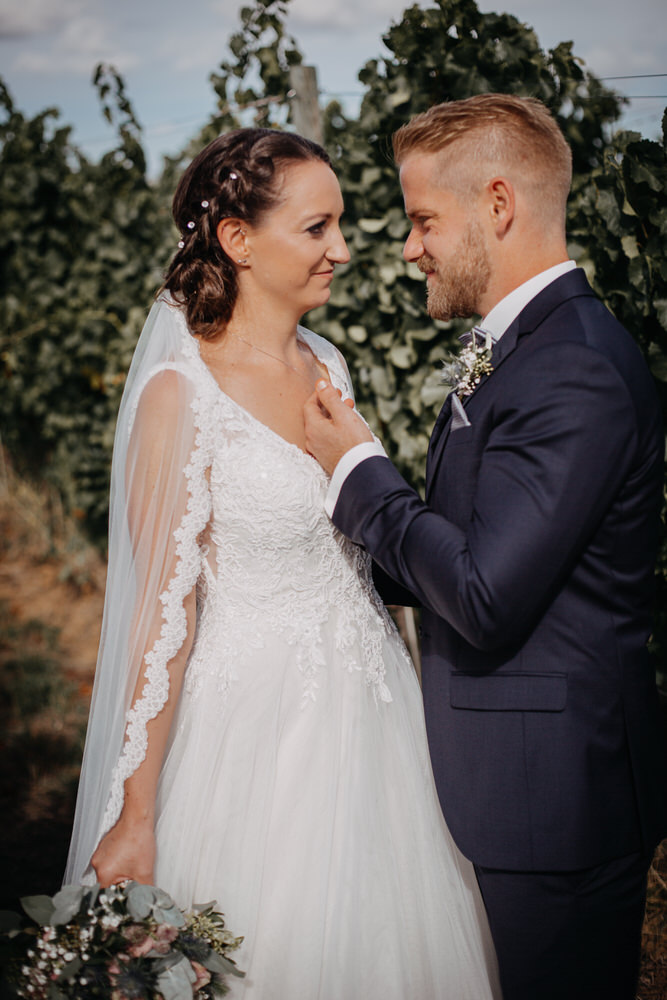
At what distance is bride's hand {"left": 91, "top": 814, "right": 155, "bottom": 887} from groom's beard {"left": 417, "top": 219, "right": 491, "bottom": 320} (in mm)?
1360

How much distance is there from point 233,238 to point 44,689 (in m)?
3.73

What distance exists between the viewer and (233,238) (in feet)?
6.99

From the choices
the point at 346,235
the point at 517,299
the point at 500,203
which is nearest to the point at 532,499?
the point at 517,299

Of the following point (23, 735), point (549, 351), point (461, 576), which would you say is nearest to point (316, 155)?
point (549, 351)

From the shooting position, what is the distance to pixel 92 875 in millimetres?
1811

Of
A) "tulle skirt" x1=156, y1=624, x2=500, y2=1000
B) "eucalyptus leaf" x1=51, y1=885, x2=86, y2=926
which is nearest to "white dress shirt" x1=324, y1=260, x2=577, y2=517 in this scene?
"tulle skirt" x1=156, y1=624, x2=500, y2=1000

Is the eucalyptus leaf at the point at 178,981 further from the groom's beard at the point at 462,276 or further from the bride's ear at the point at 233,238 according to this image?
the bride's ear at the point at 233,238

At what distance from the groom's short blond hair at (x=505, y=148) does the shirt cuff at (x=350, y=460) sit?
1.93 ft

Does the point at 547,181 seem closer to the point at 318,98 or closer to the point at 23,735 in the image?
the point at 318,98

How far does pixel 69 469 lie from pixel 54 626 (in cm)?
138

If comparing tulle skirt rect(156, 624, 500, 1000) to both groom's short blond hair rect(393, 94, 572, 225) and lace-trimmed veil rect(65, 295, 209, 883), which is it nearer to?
lace-trimmed veil rect(65, 295, 209, 883)

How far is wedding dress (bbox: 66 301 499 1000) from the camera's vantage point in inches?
70.8

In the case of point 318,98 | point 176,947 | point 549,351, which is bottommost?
→ point 176,947

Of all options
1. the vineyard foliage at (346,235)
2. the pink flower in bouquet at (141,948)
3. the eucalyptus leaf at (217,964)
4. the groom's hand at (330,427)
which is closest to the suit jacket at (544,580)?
the groom's hand at (330,427)
